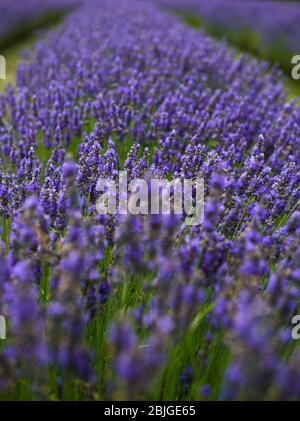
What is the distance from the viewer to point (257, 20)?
11430 millimetres

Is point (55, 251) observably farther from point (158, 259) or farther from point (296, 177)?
point (296, 177)

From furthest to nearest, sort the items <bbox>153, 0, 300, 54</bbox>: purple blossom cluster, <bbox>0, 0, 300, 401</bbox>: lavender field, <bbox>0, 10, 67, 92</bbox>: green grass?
<bbox>153, 0, 300, 54</bbox>: purple blossom cluster → <bbox>0, 10, 67, 92</bbox>: green grass → <bbox>0, 0, 300, 401</bbox>: lavender field

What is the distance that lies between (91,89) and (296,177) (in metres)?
2.30

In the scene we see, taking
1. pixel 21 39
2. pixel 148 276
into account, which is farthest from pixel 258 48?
pixel 148 276

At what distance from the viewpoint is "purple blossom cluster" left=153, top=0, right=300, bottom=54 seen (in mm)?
9867

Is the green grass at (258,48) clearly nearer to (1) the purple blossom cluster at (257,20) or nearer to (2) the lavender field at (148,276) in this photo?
(1) the purple blossom cluster at (257,20)

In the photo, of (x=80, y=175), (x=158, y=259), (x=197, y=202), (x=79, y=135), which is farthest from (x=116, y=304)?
(x=79, y=135)

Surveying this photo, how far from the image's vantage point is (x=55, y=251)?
1.72m

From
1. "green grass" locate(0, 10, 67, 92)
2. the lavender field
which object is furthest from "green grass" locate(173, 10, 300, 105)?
the lavender field

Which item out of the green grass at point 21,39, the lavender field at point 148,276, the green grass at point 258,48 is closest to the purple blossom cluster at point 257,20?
the green grass at point 258,48

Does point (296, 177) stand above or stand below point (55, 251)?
above

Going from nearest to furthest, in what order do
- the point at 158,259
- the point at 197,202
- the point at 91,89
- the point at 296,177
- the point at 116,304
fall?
the point at 158,259 < the point at 116,304 < the point at 197,202 < the point at 296,177 < the point at 91,89

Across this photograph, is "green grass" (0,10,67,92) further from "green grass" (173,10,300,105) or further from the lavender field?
the lavender field

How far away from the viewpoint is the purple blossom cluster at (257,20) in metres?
9.87
